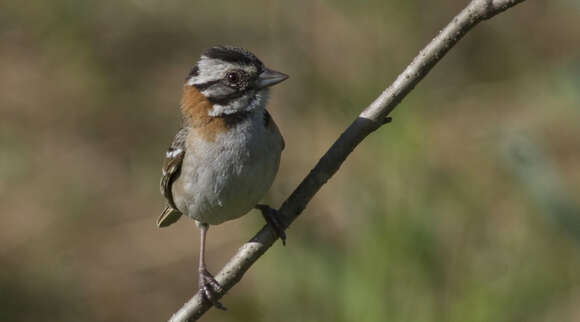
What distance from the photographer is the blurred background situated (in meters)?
5.61

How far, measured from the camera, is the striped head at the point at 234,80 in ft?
15.7

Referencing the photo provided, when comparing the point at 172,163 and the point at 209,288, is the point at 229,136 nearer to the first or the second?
the point at 172,163

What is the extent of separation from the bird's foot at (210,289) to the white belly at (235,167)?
1.29 feet

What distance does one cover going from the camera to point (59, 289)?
28.4 feet

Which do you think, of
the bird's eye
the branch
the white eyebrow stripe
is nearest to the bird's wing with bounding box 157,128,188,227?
the white eyebrow stripe

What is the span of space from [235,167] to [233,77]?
52 centimetres

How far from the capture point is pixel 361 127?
3.69 metres

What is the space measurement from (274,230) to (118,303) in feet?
16.6

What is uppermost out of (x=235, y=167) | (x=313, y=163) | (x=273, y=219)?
(x=313, y=163)

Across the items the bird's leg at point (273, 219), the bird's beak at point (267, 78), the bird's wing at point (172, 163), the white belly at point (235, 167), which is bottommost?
the bird's leg at point (273, 219)

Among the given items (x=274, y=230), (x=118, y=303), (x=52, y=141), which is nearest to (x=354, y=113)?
(x=274, y=230)

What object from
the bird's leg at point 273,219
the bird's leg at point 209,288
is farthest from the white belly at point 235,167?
the bird's leg at point 209,288

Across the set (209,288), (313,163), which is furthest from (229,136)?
(313,163)

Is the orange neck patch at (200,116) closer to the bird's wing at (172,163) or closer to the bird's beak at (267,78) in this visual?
the bird's wing at (172,163)
